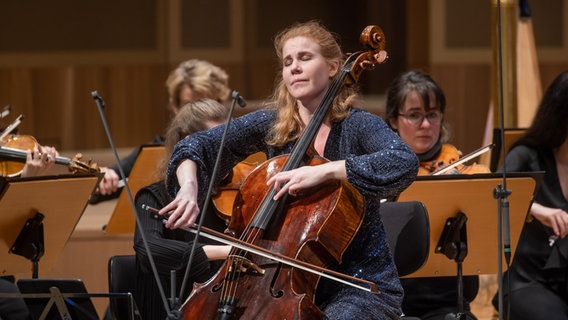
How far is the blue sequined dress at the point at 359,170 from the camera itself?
2.37 metres

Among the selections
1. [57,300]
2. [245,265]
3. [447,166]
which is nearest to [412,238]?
[447,166]

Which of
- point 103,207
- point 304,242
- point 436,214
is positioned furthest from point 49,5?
point 304,242

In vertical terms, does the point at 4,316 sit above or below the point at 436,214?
below

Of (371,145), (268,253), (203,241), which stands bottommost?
(203,241)

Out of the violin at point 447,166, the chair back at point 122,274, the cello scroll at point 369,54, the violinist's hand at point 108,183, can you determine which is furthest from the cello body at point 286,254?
the violinist's hand at point 108,183

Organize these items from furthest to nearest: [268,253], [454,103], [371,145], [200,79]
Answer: [454,103] < [200,79] < [371,145] < [268,253]

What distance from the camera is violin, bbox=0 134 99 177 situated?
363cm

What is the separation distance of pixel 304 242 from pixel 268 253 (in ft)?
0.32

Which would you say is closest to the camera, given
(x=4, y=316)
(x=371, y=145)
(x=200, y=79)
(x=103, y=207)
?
(x=371, y=145)

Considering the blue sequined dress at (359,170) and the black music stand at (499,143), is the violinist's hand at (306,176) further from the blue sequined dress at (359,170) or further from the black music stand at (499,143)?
the black music stand at (499,143)

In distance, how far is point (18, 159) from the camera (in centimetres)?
363

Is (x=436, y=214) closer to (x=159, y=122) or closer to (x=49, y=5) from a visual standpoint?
(x=159, y=122)

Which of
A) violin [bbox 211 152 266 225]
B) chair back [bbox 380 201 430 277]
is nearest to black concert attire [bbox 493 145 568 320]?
chair back [bbox 380 201 430 277]

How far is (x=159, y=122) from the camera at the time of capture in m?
6.91
